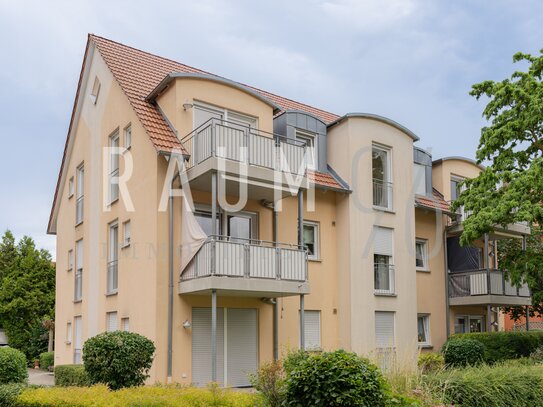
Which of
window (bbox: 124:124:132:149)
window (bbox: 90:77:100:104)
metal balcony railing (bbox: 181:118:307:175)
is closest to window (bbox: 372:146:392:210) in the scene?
metal balcony railing (bbox: 181:118:307:175)

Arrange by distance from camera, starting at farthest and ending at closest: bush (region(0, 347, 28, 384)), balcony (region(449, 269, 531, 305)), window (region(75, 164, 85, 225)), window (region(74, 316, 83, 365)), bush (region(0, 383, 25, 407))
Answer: balcony (region(449, 269, 531, 305))
window (region(75, 164, 85, 225))
window (region(74, 316, 83, 365))
bush (region(0, 347, 28, 384))
bush (region(0, 383, 25, 407))

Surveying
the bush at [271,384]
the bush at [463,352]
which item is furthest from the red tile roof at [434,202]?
the bush at [271,384]

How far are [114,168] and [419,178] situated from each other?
37.0 feet

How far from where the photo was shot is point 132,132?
18.7 m

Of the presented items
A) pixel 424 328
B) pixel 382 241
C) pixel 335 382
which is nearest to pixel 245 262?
pixel 382 241

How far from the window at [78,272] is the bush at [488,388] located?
14.0 m

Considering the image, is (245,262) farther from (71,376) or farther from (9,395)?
(9,395)

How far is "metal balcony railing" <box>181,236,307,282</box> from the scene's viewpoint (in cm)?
1553

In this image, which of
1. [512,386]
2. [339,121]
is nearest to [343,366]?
[512,386]

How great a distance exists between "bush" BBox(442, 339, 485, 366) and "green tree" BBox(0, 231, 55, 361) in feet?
66.3

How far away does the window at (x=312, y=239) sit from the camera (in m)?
20.1

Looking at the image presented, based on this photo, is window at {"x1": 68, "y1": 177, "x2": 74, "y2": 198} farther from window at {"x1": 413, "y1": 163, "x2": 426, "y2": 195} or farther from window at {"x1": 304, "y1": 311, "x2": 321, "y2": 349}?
window at {"x1": 413, "y1": 163, "x2": 426, "y2": 195}

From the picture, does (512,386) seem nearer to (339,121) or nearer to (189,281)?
(189,281)

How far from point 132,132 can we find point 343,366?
12104 mm
